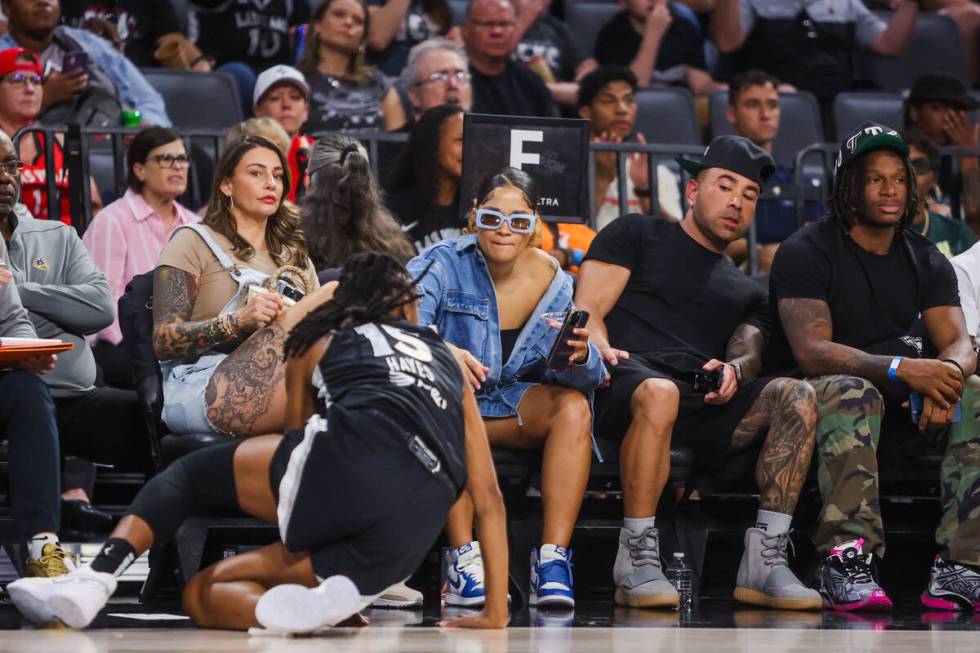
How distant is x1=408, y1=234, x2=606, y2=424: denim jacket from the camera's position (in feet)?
16.0

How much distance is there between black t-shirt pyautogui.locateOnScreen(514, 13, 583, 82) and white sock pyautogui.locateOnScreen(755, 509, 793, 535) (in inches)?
169

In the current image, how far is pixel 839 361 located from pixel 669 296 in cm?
62

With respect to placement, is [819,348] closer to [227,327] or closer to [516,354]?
[516,354]

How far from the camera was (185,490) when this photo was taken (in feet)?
12.7

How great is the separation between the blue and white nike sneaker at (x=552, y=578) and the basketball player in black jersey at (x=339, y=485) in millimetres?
609

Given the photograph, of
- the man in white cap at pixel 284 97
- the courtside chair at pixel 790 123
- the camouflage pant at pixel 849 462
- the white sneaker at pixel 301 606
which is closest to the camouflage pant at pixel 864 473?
the camouflage pant at pixel 849 462

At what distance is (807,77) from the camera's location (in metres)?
8.98

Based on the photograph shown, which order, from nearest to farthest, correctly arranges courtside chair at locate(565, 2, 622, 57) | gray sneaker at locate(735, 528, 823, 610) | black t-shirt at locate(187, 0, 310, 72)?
gray sneaker at locate(735, 528, 823, 610), black t-shirt at locate(187, 0, 310, 72), courtside chair at locate(565, 2, 622, 57)

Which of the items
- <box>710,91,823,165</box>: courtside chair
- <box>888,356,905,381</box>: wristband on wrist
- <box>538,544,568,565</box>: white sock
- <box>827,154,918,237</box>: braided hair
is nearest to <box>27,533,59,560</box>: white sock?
<box>538,544,568,565</box>: white sock

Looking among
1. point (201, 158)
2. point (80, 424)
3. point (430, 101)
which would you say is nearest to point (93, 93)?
point (201, 158)

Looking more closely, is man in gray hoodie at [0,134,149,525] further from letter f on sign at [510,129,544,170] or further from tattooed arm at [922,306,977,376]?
tattooed arm at [922,306,977,376]

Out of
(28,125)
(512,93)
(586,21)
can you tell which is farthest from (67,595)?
(586,21)

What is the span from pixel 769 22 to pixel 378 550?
594cm

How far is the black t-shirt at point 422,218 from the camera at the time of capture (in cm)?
594
